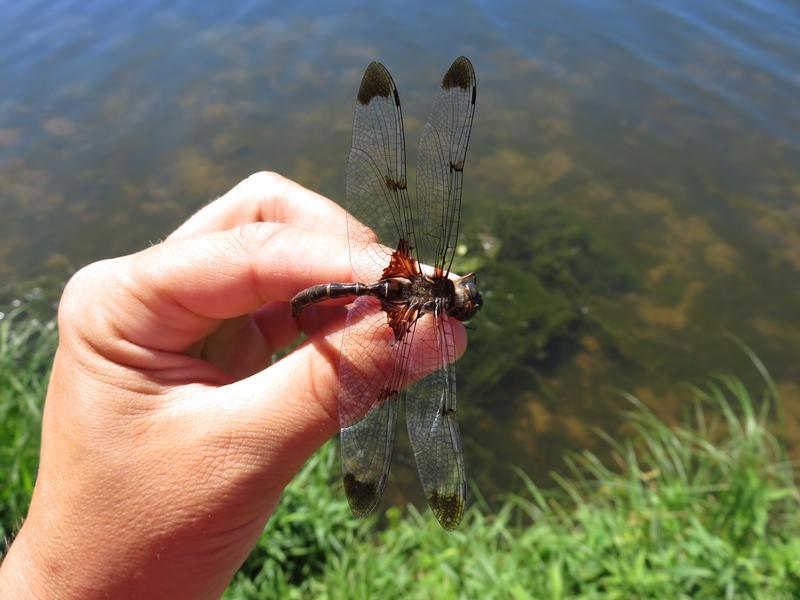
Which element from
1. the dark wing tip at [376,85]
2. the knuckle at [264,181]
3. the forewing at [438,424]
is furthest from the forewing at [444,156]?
the knuckle at [264,181]

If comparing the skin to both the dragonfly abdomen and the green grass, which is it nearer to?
the dragonfly abdomen

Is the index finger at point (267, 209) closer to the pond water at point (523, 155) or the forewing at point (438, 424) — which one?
the forewing at point (438, 424)

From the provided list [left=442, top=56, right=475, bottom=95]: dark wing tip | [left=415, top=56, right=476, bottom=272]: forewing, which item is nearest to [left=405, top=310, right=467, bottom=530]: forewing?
[left=415, top=56, right=476, bottom=272]: forewing

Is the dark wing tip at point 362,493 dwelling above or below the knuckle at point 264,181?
below

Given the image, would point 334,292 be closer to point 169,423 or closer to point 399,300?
point 399,300

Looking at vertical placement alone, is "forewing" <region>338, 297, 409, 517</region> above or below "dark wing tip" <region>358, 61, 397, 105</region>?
below

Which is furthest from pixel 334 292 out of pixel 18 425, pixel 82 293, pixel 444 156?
pixel 18 425
